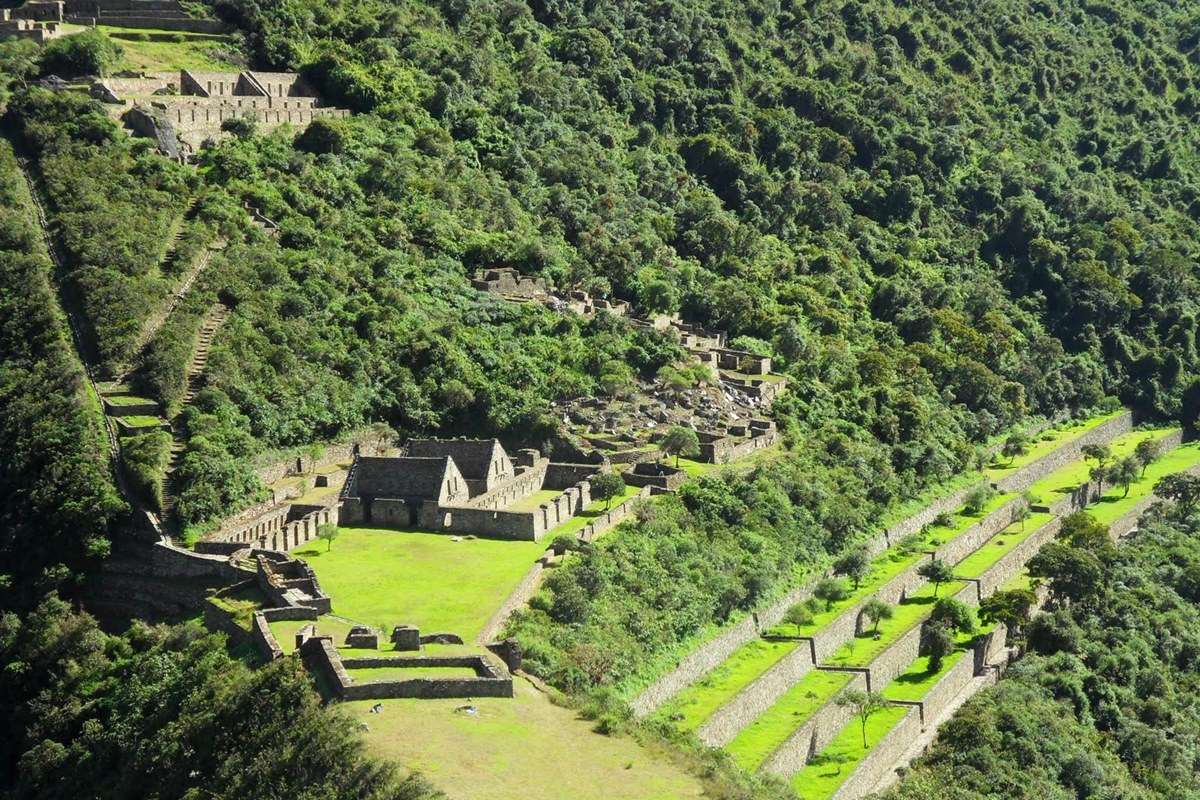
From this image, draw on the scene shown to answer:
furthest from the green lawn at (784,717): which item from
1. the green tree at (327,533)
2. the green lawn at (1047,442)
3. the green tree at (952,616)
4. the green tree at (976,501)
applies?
the green lawn at (1047,442)

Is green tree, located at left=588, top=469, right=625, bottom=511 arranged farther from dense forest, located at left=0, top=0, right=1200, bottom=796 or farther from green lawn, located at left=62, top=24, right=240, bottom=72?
green lawn, located at left=62, top=24, right=240, bottom=72

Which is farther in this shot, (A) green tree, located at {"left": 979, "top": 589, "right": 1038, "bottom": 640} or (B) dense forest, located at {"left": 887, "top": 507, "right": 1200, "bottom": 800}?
(A) green tree, located at {"left": 979, "top": 589, "right": 1038, "bottom": 640}

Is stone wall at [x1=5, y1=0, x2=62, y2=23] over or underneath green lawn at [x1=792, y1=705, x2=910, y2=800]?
over

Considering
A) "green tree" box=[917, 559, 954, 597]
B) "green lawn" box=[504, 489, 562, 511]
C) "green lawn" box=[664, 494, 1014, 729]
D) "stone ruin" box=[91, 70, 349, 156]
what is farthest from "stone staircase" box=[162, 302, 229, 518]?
"green tree" box=[917, 559, 954, 597]

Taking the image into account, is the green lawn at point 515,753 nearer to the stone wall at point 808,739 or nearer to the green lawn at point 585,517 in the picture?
the stone wall at point 808,739

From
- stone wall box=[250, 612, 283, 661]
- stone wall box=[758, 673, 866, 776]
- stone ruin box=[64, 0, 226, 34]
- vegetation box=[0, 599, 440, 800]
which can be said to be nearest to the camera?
vegetation box=[0, 599, 440, 800]

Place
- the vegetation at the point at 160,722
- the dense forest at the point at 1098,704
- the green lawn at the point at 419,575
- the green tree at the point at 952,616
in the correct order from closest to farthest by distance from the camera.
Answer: the vegetation at the point at 160,722, the green lawn at the point at 419,575, the dense forest at the point at 1098,704, the green tree at the point at 952,616
